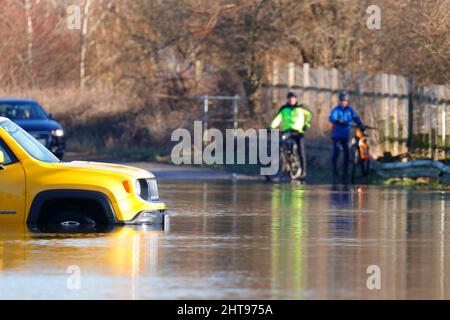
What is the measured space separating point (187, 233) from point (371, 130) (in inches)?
652

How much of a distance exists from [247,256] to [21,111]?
21341mm

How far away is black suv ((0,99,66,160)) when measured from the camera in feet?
111

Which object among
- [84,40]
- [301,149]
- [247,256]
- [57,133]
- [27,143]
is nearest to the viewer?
[247,256]

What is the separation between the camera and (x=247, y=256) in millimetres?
14461

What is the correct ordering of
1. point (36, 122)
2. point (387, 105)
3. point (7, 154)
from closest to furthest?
point (7, 154) → point (387, 105) → point (36, 122)

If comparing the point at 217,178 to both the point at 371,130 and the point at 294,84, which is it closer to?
the point at 371,130

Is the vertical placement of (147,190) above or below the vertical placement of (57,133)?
below

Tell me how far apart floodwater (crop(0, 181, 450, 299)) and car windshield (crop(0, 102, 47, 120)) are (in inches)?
533

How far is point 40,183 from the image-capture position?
16.0 metres

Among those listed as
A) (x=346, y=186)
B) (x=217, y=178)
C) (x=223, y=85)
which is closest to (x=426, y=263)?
(x=346, y=186)

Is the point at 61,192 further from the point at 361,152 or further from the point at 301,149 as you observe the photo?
the point at 361,152

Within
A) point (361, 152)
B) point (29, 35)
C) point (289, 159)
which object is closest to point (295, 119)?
point (289, 159)

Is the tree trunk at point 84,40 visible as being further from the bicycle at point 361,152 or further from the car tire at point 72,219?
the car tire at point 72,219

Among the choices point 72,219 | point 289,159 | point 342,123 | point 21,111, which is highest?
point 21,111
